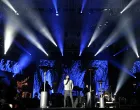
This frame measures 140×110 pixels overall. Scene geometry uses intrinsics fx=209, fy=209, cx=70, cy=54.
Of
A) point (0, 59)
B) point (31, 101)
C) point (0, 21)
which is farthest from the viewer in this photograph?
point (0, 59)

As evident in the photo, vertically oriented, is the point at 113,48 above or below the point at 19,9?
below

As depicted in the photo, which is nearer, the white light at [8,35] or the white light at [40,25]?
the white light at [40,25]

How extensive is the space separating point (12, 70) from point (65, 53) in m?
4.03

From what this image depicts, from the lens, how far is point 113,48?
15.5 m

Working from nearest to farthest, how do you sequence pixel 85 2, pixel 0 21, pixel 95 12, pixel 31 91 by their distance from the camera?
pixel 85 2 → pixel 95 12 → pixel 0 21 → pixel 31 91

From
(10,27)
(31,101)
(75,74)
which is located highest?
(10,27)

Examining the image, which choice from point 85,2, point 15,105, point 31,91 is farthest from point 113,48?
point 15,105

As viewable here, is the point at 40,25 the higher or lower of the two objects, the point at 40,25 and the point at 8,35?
the higher

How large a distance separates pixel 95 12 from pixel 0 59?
6.98m

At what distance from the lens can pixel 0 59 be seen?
547 inches

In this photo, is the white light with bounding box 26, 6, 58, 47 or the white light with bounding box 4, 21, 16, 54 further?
the white light with bounding box 4, 21, 16, 54

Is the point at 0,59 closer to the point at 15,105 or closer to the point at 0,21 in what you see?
the point at 0,21

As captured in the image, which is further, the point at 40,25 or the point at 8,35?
the point at 8,35

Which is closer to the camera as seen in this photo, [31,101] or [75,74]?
[31,101]
